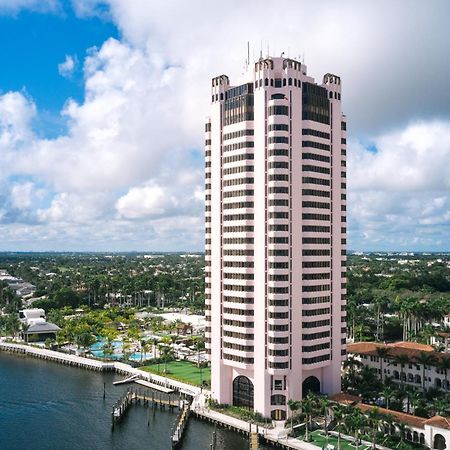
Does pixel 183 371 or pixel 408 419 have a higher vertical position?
pixel 408 419

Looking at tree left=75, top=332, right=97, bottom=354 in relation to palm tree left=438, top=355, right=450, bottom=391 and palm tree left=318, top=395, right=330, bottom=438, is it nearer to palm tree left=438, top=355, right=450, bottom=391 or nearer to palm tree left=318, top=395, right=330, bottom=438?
palm tree left=318, top=395, right=330, bottom=438

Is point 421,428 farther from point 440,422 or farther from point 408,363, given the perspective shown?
point 408,363

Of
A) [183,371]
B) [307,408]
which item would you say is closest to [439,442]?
[307,408]

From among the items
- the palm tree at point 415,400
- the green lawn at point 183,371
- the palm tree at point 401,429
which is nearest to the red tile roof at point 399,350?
the palm tree at point 415,400

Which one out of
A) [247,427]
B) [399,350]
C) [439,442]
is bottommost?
[247,427]

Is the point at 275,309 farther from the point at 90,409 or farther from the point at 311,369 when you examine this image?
the point at 90,409

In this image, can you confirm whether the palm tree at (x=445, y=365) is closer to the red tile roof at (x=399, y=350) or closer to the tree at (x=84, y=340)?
the red tile roof at (x=399, y=350)

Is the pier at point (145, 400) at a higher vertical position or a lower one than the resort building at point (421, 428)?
lower
